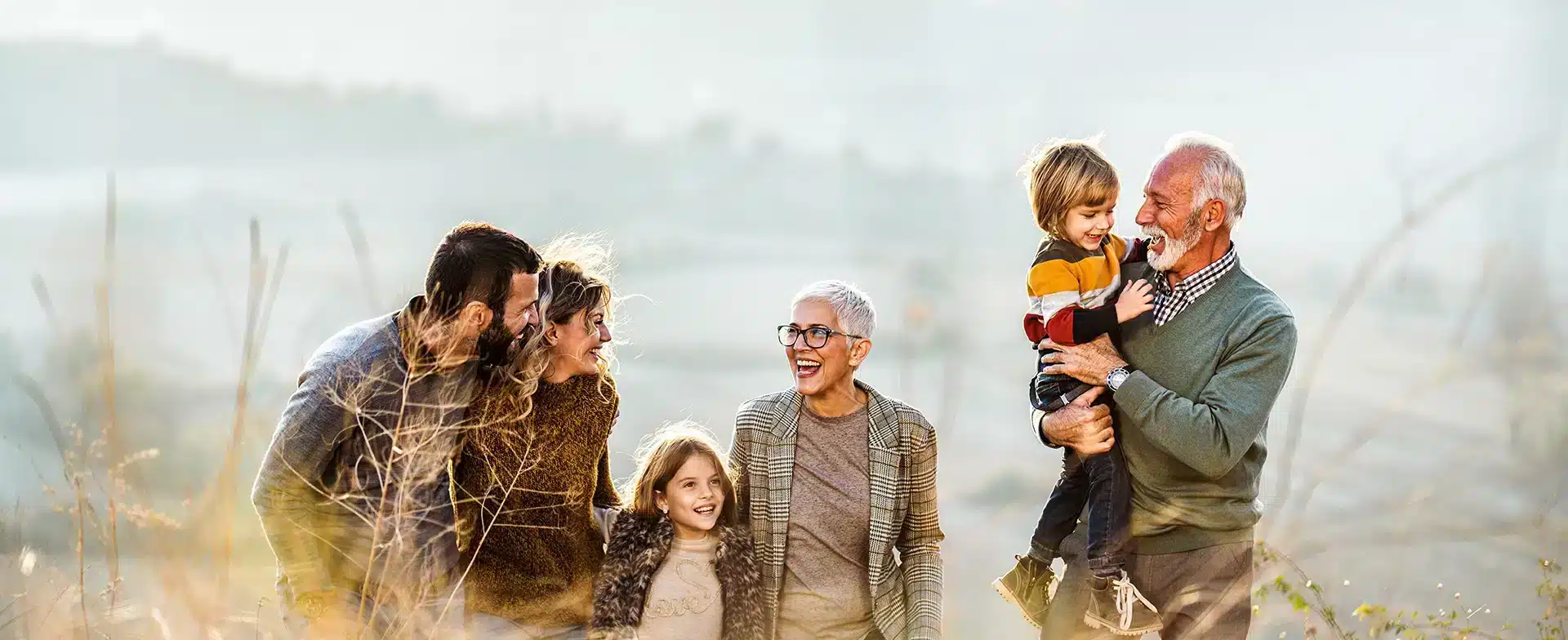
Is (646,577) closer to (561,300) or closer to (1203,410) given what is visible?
(561,300)

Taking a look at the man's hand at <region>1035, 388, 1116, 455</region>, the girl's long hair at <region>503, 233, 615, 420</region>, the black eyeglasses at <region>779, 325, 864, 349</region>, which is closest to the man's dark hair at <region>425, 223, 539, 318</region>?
the girl's long hair at <region>503, 233, 615, 420</region>

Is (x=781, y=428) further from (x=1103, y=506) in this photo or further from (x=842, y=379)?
(x=1103, y=506)

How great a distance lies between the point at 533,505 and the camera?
384 cm

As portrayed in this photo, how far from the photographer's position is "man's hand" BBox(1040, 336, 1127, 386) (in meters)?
3.62

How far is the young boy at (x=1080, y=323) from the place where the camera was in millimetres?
3621

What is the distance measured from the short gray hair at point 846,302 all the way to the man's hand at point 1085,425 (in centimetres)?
70

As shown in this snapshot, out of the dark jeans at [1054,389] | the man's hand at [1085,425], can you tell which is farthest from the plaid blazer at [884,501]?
the man's hand at [1085,425]

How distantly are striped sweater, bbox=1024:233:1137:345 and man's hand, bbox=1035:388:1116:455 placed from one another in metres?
0.18

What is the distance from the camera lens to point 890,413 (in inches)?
159

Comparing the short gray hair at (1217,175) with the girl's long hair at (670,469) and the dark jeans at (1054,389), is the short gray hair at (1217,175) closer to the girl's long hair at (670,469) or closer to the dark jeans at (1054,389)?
the dark jeans at (1054,389)

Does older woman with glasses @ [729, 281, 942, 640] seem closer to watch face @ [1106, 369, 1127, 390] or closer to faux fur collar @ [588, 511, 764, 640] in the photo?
faux fur collar @ [588, 511, 764, 640]

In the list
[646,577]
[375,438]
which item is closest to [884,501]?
[646,577]

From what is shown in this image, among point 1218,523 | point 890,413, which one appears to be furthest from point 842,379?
point 1218,523

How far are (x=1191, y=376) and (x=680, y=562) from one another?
1687 mm
